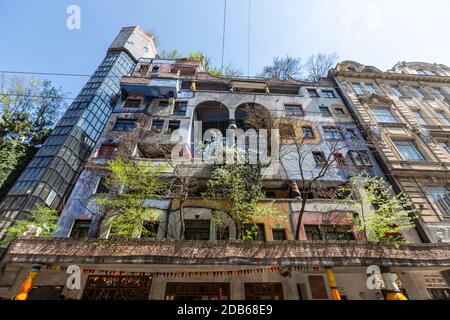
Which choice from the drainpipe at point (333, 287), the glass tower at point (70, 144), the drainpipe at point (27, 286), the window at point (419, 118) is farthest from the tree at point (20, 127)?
the window at point (419, 118)

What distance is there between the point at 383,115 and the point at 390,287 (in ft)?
55.9

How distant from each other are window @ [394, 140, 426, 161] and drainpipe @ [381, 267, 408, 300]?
11901 millimetres

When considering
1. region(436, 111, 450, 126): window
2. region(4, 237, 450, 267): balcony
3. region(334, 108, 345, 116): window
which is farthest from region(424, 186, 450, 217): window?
region(334, 108, 345, 116): window

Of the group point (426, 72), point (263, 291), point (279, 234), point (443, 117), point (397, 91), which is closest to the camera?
point (263, 291)

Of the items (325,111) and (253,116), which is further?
(325,111)

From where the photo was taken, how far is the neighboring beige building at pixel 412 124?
569 inches

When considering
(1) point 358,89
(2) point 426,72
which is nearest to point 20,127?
(1) point 358,89

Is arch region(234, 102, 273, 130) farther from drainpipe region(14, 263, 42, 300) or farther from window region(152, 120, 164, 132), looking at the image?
drainpipe region(14, 263, 42, 300)

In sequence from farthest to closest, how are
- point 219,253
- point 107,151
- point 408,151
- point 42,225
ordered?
point 408,151 < point 107,151 < point 42,225 < point 219,253

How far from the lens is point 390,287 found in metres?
8.46

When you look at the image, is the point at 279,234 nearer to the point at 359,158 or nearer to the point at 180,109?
the point at 359,158
